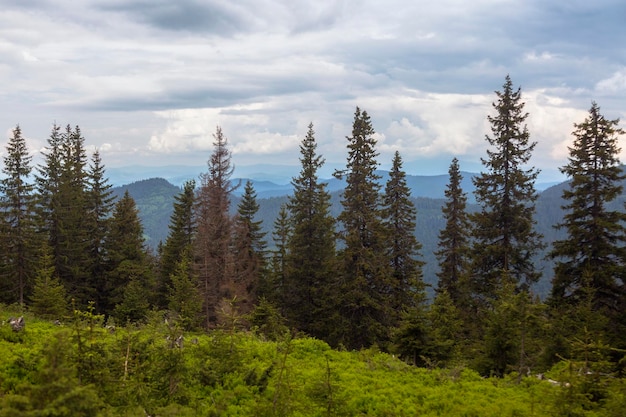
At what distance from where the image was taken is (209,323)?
3162cm

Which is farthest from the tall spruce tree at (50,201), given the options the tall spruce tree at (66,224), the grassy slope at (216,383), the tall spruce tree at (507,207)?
the tall spruce tree at (507,207)

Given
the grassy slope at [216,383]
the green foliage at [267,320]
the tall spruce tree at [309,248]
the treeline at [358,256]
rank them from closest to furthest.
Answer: the grassy slope at [216,383] < the treeline at [358,256] < the green foliage at [267,320] < the tall spruce tree at [309,248]

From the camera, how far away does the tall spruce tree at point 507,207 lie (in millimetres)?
25453

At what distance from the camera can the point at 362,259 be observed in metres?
27.3

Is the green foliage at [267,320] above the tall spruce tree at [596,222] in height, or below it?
below

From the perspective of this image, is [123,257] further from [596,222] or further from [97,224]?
[596,222]

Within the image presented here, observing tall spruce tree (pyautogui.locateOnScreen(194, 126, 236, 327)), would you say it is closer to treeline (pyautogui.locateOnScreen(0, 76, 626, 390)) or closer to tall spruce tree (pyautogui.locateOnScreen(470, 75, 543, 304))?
treeline (pyautogui.locateOnScreen(0, 76, 626, 390))

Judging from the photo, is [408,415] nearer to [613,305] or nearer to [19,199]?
[613,305]

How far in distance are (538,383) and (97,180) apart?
A: 40277mm

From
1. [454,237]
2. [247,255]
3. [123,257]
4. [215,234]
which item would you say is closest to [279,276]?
[247,255]

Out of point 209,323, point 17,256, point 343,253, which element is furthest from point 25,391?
point 17,256

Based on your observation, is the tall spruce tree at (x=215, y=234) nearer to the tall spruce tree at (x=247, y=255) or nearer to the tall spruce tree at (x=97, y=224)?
the tall spruce tree at (x=247, y=255)

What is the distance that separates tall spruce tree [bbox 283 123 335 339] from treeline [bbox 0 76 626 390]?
0.36 ft

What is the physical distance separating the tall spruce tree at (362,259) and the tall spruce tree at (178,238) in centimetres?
1854
